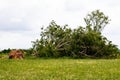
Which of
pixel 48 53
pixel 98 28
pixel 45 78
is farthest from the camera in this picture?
pixel 98 28

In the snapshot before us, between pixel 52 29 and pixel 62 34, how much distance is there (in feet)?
3.98

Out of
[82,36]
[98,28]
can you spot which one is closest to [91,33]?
[82,36]

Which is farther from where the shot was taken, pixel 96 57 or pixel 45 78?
pixel 96 57

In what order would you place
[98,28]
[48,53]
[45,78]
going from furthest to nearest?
[98,28] < [48,53] < [45,78]

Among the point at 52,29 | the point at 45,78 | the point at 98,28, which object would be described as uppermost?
the point at 98,28

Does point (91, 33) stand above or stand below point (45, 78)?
above

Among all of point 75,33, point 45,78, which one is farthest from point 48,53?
point 45,78

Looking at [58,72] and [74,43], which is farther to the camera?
[74,43]

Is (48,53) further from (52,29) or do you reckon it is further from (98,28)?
(98,28)

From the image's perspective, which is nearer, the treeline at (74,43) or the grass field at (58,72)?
the grass field at (58,72)

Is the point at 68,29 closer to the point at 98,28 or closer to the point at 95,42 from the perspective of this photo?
the point at 95,42

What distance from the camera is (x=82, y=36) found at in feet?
127

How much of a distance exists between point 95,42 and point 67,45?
300cm

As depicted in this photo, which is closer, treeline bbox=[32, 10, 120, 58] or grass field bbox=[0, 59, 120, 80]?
grass field bbox=[0, 59, 120, 80]
